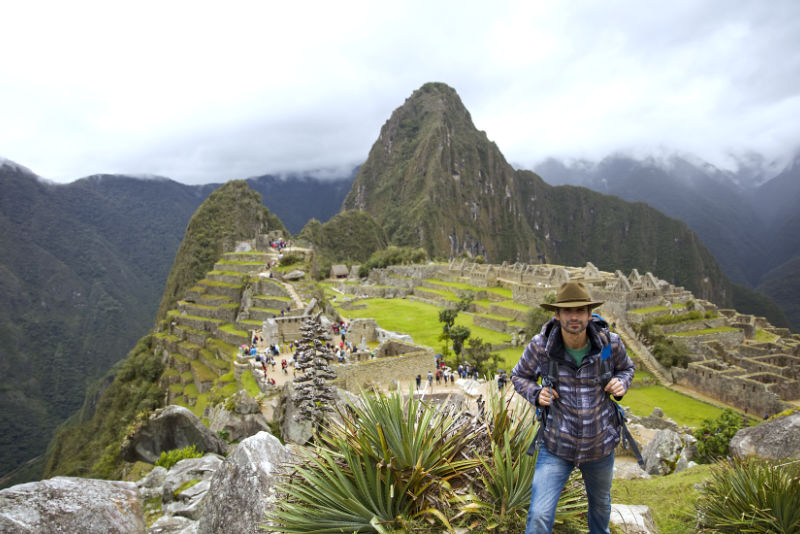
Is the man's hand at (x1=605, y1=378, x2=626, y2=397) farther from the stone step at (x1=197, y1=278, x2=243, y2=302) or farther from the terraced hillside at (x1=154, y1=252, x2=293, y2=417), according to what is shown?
the stone step at (x1=197, y1=278, x2=243, y2=302)

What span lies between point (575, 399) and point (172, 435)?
9968 millimetres

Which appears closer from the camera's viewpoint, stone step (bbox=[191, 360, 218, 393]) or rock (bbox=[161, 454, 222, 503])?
rock (bbox=[161, 454, 222, 503])

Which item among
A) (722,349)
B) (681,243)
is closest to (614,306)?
(722,349)

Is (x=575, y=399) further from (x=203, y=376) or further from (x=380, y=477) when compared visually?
(x=203, y=376)

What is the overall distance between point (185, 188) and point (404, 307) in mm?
154091

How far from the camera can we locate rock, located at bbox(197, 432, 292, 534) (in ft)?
14.5

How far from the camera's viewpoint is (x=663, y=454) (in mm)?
8555

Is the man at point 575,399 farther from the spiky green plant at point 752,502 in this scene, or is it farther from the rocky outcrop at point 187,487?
the rocky outcrop at point 187,487

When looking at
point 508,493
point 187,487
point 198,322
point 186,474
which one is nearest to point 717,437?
point 508,493

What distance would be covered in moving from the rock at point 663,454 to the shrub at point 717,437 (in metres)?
0.79

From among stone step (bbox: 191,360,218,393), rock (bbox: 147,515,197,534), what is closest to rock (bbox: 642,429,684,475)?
rock (bbox: 147,515,197,534)

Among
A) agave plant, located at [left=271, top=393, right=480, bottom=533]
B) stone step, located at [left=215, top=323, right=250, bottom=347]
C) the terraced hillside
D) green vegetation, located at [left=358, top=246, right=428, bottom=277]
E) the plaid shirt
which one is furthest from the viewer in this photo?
green vegetation, located at [left=358, top=246, right=428, bottom=277]

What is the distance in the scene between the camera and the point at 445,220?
160m

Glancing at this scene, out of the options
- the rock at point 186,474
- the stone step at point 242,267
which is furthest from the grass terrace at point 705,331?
the stone step at point 242,267
